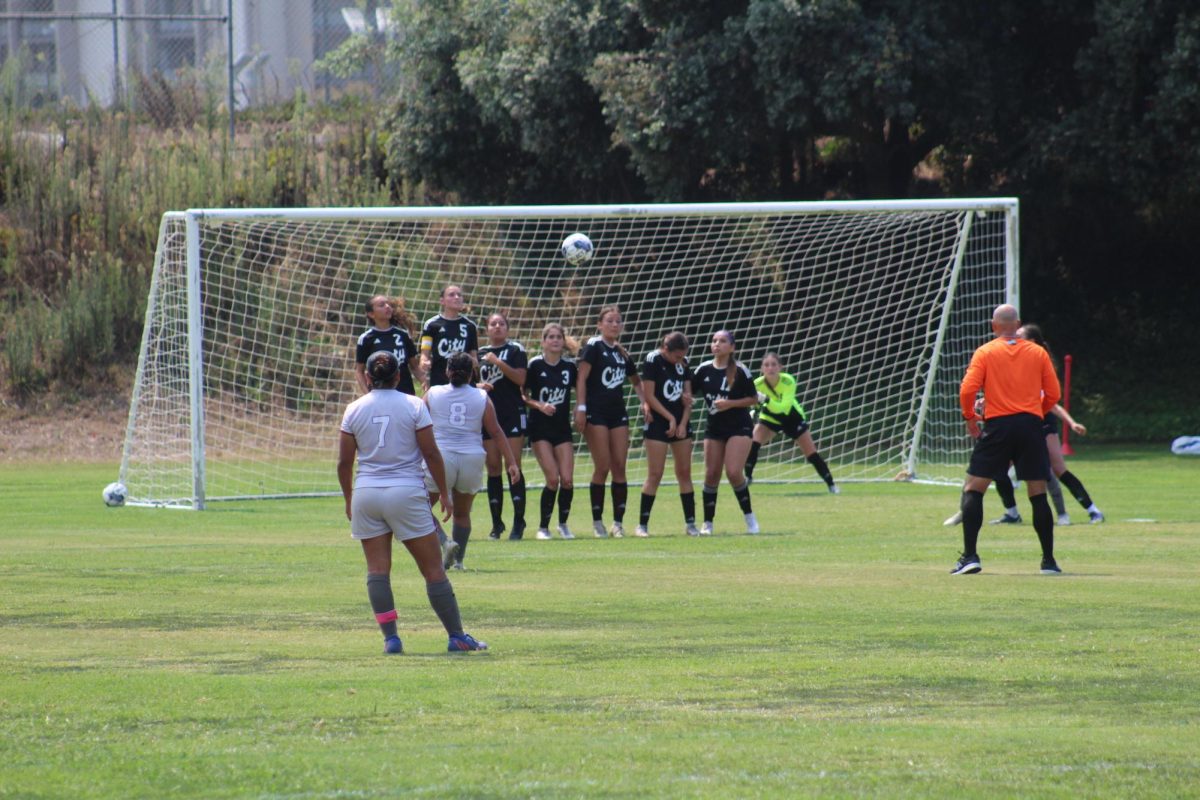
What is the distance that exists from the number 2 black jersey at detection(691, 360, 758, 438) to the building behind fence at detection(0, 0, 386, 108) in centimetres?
1922

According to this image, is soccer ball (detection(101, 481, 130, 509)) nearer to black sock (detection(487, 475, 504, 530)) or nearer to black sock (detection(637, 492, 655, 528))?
black sock (detection(487, 475, 504, 530))

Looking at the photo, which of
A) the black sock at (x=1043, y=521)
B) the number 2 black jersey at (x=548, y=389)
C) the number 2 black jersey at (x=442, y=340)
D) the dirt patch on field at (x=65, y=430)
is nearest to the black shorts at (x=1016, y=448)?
the black sock at (x=1043, y=521)

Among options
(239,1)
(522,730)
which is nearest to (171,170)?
(239,1)

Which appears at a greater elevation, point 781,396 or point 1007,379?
point 1007,379

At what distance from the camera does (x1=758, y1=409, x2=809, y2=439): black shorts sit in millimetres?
21078

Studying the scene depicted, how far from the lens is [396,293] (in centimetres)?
2836

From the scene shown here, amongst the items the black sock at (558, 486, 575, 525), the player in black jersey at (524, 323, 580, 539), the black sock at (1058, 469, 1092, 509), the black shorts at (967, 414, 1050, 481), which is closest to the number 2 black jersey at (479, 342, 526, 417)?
the player in black jersey at (524, 323, 580, 539)

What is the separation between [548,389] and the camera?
54.5 ft

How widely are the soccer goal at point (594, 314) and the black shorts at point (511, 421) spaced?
7694 millimetres

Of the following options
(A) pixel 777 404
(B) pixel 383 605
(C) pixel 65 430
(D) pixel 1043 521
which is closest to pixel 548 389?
(A) pixel 777 404

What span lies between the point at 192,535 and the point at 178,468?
802 cm

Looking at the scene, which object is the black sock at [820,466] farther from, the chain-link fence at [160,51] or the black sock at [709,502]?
the chain-link fence at [160,51]

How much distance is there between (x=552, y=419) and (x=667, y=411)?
1.13 m

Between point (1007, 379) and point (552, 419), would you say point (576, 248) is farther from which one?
point (1007, 379)
